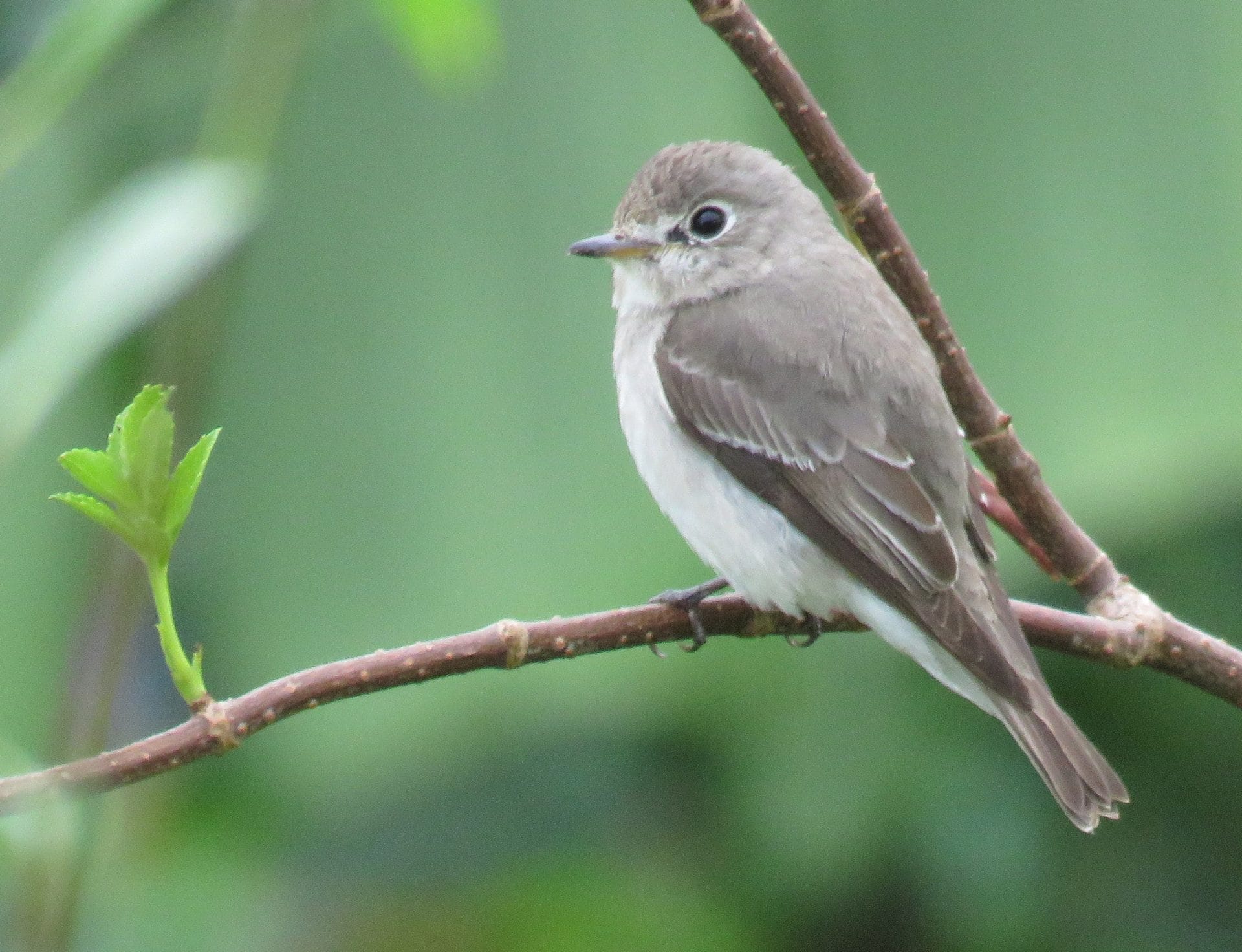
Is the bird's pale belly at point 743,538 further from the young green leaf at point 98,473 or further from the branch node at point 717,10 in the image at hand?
the young green leaf at point 98,473

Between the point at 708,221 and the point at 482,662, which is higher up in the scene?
the point at 708,221

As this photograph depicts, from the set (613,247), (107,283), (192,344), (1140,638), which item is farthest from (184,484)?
(613,247)

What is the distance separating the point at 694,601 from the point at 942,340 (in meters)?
0.61

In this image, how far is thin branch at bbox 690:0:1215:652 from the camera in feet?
6.70

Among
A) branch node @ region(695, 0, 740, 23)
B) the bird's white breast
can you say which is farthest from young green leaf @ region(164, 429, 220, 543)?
the bird's white breast

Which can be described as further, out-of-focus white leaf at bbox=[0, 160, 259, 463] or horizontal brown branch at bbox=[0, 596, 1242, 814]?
horizontal brown branch at bbox=[0, 596, 1242, 814]

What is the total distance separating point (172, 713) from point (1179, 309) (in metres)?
2.75

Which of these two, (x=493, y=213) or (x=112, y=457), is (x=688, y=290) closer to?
(x=493, y=213)

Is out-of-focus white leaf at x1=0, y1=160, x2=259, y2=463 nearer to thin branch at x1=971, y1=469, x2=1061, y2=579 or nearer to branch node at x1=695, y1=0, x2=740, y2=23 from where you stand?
branch node at x1=695, y1=0, x2=740, y2=23

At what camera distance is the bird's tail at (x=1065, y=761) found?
98.3 inches

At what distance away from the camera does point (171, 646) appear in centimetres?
168

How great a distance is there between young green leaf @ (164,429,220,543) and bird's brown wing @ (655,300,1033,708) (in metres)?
1.47

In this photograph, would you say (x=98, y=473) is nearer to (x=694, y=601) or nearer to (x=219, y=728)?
(x=219, y=728)

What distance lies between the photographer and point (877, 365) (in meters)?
2.99
